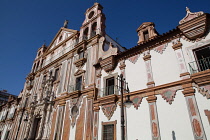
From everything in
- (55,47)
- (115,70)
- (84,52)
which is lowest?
(115,70)

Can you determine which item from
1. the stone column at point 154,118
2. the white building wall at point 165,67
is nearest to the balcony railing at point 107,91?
the stone column at point 154,118

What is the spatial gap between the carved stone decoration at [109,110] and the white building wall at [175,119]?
328cm

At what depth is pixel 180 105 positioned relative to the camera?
8.30 meters

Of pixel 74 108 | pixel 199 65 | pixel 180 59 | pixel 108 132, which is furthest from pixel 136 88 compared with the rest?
pixel 74 108

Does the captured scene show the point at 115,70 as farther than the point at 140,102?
Yes

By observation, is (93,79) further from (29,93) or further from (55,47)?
(29,93)

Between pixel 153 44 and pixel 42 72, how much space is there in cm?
1754

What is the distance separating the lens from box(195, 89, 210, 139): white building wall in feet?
23.4

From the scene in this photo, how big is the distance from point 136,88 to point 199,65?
399cm

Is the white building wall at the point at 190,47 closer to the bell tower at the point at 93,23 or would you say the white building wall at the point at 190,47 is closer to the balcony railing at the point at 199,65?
the balcony railing at the point at 199,65

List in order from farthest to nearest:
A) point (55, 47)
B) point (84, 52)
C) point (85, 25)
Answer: point (55, 47)
point (85, 25)
point (84, 52)

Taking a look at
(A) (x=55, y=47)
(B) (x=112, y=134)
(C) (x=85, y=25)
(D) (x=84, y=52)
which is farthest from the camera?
(A) (x=55, y=47)

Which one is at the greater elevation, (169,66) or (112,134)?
(169,66)

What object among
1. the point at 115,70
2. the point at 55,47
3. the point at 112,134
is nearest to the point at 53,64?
the point at 55,47
